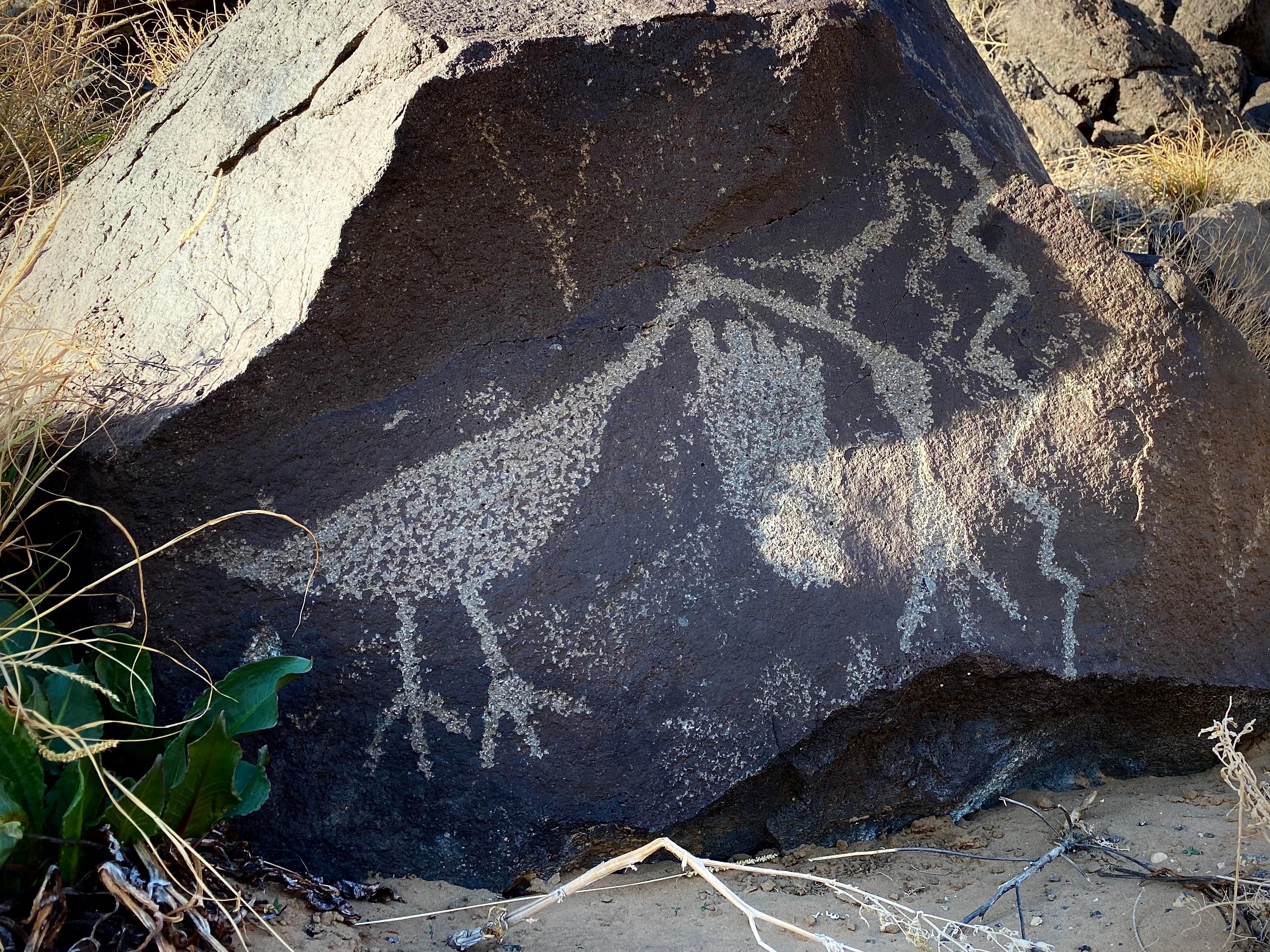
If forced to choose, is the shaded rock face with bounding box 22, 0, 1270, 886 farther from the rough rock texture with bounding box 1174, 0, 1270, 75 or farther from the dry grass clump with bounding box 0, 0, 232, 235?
the rough rock texture with bounding box 1174, 0, 1270, 75

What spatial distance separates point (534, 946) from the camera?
1589mm

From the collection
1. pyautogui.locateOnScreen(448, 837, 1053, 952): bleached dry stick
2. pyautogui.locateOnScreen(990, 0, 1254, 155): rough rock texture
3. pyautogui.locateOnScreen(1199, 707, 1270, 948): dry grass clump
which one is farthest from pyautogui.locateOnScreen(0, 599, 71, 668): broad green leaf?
pyautogui.locateOnScreen(990, 0, 1254, 155): rough rock texture

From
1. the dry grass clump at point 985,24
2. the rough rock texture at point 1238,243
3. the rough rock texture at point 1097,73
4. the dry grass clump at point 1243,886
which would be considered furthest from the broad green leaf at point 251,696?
the dry grass clump at point 985,24

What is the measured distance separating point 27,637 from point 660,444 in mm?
942

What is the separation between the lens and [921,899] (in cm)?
177

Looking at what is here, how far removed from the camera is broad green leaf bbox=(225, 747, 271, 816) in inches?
60.1

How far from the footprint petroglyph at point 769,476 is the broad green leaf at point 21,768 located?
0.43 meters

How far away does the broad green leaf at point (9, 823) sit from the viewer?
1303 mm

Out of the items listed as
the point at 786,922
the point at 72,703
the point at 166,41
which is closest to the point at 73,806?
the point at 72,703

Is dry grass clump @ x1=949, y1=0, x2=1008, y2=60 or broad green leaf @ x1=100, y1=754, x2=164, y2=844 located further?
dry grass clump @ x1=949, y1=0, x2=1008, y2=60

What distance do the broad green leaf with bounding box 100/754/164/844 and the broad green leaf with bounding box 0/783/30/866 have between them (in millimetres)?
90

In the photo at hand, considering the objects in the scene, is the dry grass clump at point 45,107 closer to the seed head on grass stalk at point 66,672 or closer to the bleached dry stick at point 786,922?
the seed head on grass stalk at point 66,672

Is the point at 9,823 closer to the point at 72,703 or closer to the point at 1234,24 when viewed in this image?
the point at 72,703

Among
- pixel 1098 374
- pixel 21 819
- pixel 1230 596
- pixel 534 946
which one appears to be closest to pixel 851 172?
pixel 1098 374
